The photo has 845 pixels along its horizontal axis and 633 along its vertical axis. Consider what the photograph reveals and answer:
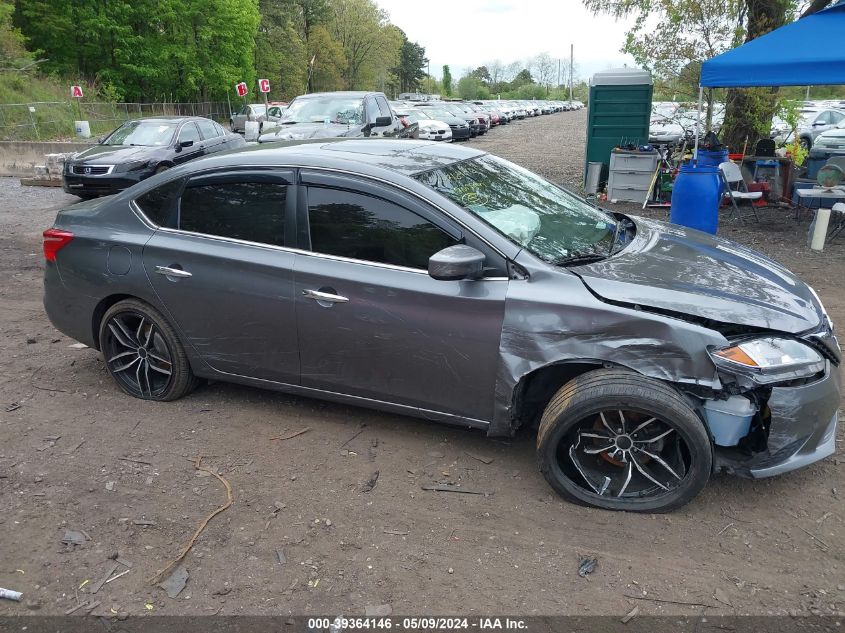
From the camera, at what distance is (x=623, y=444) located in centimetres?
311

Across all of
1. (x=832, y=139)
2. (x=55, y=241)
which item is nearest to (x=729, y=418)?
(x=55, y=241)

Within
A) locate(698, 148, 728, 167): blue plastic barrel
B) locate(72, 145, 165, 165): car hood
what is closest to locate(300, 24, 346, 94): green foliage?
locate(72, 145, 165, 165): car hood

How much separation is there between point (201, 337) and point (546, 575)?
2.45m

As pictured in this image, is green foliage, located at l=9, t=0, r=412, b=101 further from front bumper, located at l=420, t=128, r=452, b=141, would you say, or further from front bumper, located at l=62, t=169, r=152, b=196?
front bumper, located at l=62, t=169, r=152, b=196

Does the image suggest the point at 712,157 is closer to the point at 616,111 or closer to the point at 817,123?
the point at 616,111

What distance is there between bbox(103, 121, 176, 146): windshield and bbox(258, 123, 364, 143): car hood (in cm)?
351

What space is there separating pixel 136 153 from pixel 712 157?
10.4 meters

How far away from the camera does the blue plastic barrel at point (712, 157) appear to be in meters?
10.7

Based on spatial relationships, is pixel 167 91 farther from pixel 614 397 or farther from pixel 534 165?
pixel 614 397

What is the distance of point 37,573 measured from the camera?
2840 mm

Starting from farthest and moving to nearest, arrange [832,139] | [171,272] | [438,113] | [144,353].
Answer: [438,113] → [832,139] → [144,353] → [171,272]

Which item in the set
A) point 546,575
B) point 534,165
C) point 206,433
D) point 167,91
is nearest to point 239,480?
point 206,433

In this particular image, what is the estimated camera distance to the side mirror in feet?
10.1

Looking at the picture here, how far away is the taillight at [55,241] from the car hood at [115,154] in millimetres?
8718
